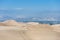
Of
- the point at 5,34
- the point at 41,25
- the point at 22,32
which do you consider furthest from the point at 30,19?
the point at 5,34

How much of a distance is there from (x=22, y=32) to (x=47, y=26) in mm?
371

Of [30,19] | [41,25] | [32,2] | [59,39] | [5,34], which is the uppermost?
[32,2]

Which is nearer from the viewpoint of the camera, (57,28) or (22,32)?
(22,32)

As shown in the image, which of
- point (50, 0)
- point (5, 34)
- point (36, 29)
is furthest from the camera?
point (50, 0)

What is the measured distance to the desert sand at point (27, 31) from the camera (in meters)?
1.34

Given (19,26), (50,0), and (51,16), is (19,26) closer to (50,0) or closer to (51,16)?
(51,16)

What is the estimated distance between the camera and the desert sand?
1.34m

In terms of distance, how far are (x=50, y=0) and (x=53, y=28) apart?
41cm

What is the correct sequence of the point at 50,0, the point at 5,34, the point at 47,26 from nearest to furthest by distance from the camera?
1. the point at 5,34
2. the point at 47,26
3. the point at 50,0

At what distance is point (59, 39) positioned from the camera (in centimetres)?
139

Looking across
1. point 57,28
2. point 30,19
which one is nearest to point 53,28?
point 57,28

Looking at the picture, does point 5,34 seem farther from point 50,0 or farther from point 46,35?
point 50,0

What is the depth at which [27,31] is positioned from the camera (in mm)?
1389

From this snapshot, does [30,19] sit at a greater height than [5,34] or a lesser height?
greater
